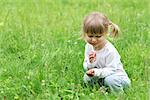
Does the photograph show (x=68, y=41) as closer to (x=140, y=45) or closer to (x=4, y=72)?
(x=140, y=45)

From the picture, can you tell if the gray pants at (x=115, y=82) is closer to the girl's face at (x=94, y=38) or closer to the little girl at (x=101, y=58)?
the little girl at (x=101, y=58)

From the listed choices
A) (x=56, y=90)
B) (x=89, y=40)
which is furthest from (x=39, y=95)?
(x=89, y=40)

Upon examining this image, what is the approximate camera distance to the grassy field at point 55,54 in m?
4.59

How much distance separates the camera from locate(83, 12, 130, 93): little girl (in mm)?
4727

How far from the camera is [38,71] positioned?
16.0ft

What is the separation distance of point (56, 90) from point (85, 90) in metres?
0.26

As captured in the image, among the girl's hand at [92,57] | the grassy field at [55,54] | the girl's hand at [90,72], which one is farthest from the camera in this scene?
the girl's hand at [92,57]

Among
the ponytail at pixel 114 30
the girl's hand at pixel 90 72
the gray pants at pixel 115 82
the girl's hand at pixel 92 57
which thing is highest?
the ponytail at pixel 114 30

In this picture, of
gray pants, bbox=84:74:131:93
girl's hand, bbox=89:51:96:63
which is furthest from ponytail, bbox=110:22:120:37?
gray pants, bbox=84:74:131:93

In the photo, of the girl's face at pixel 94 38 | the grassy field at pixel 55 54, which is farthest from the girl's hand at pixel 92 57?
the grassy field at pixel 55 54

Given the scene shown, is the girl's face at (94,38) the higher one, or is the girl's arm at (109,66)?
the girl's face at (94,38)

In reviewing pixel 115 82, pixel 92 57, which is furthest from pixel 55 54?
pixel 115 82

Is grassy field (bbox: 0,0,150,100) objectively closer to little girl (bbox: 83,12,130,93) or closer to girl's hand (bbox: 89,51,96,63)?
little girl (bbox: 83,12,130,93)

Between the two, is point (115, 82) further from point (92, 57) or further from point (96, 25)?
point (96, 25)
